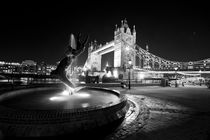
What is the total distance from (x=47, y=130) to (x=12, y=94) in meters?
4.64

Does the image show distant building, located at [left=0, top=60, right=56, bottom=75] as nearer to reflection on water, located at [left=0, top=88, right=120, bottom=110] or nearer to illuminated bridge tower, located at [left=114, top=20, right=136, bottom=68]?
reflection on water, located at [left=0, top=88, right=120, bottom=110]

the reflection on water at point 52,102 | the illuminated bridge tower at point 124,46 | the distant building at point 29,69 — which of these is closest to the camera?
the reflection on water at point 52,102

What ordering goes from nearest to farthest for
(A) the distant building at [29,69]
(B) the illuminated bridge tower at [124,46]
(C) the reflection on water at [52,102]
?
(C) the reflection on water at [52,102] < (A) the distant building at [29,69] < (B) the illuminated bridge tower at [124,46]

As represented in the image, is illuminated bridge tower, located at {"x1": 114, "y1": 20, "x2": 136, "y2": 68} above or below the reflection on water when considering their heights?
above

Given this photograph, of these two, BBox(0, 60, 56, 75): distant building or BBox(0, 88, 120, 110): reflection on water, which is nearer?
BBox(0, 88, 120, 110): reflection on water

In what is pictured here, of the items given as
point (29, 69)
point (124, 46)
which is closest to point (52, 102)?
point (29, 69)

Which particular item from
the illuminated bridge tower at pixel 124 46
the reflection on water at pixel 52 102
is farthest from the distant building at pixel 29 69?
the illuminated bridge tower at pixel 124 46

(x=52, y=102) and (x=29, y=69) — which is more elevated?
(x=29, y=69)

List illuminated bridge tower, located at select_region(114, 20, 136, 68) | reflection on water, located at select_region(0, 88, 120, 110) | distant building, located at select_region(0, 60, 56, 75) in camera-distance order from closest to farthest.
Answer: reflection on water, located at select_region(0, 88, 120, 110), distant building, located at select_region(0, 60, 56, 75), illuminated bridge tower, located at select_region(114, 20, 136, 68)

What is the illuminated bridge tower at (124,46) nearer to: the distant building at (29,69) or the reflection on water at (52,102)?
the distant building at (29,69)

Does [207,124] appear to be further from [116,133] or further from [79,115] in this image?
[79,115]

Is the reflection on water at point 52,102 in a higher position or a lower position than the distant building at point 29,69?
lower

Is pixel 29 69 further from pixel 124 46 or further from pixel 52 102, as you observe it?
pixel 52 102

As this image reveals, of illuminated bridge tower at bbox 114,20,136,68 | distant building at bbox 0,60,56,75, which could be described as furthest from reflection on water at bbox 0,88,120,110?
illuminated bridge tower at bbox 114,20,136,68
